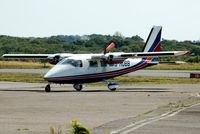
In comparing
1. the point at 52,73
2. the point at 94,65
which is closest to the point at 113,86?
the point at 94,65

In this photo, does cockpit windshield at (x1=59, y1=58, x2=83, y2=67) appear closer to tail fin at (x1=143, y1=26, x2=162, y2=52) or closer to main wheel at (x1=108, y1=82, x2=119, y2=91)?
main wheel at (x1=108, y1=82, x2=119, y2=91)

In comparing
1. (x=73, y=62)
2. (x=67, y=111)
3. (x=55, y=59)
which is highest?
(x=55, y=59)

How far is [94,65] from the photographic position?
4162 centimetres

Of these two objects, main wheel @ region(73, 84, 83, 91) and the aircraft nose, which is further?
main wheel @ region(73, 84, 83, 91)

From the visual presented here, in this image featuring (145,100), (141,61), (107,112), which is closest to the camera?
(107,112)

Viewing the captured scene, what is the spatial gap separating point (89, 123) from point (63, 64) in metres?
20.2

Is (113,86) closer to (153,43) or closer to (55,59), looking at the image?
(55,59)

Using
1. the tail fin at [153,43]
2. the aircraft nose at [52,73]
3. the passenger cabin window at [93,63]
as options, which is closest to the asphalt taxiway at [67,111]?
the aircraft nose at [52,73]

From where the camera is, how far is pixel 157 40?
4716 centimetres

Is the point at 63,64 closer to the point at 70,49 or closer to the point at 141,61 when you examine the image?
the point at 141,61

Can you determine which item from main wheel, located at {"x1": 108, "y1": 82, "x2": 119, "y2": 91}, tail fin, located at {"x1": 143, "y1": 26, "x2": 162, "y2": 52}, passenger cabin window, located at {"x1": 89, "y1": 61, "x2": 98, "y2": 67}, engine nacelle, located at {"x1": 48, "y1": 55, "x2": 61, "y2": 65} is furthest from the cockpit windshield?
tail fin, located at {"x1": 143, "y1": 26, "x2": 162, "y2": 52}

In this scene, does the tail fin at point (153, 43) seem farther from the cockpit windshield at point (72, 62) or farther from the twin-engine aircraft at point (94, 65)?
the cockpit windshield at point (72, 62)

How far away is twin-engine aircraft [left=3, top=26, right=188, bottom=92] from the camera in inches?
1537

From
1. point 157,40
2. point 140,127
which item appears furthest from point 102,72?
point 140,127
